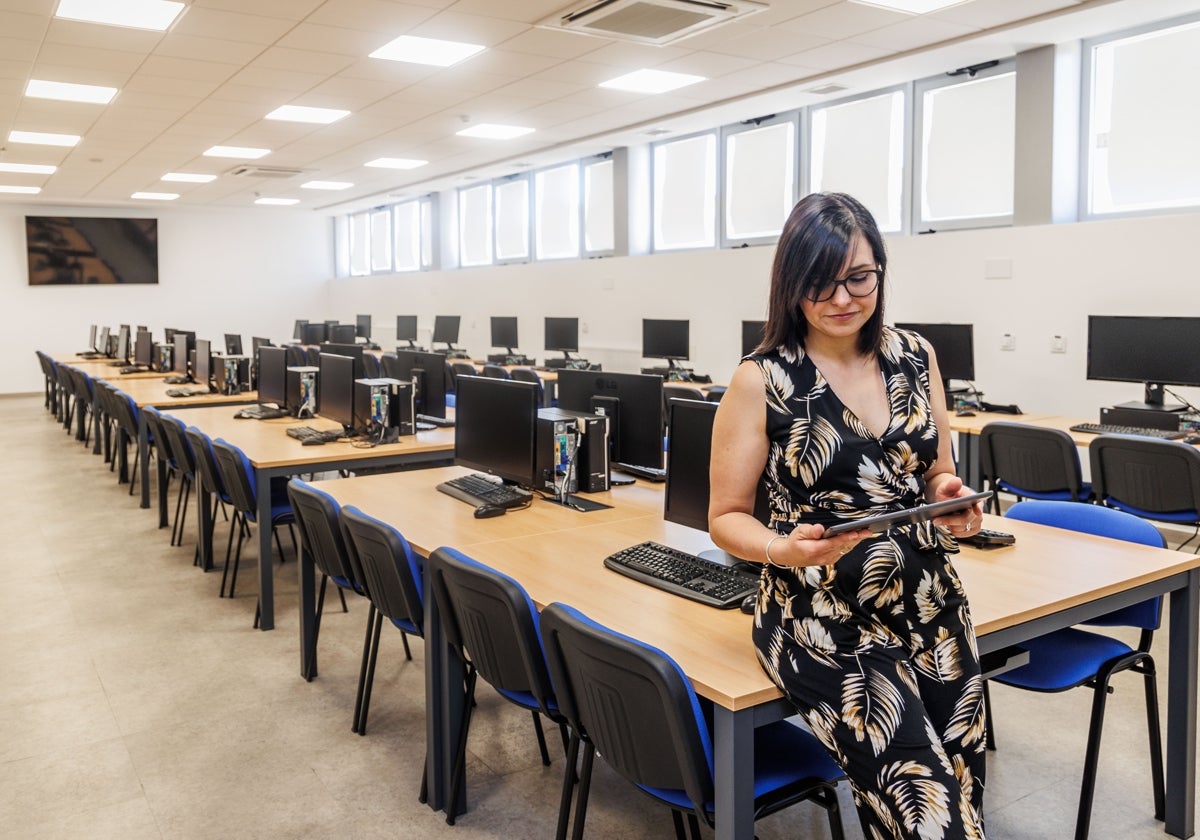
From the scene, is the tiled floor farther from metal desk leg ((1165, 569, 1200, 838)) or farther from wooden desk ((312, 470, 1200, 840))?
wooden desk ((312, 470, 1200, 840))

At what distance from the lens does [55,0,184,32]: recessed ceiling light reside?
4988 millimetres

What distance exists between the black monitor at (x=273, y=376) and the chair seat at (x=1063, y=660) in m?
4.48

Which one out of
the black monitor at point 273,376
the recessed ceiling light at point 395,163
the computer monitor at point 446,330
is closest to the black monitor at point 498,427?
the black monitor at point 273,376

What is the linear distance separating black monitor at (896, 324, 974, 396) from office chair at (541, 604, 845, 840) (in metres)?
4.39

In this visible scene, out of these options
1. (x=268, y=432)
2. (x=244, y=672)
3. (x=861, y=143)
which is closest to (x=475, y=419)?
(x=244, y=672)

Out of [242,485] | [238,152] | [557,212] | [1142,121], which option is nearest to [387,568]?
[242,485]

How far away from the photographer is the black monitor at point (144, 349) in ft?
31.3

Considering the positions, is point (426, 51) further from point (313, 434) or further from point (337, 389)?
point (313, 434)

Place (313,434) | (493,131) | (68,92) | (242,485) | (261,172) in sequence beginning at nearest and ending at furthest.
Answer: (242,485)
(313,434)
(68,92)
(493,131)
(261,172)

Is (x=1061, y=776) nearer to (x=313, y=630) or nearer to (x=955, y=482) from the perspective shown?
(x=955, y=482)

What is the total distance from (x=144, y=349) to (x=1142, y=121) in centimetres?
892

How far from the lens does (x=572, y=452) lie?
330cm

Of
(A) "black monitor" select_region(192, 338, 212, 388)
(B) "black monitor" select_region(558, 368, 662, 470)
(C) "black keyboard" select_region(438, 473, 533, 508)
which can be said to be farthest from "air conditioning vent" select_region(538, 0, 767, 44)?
(A) "black monitor" select_region(192, 338, 212, 388)

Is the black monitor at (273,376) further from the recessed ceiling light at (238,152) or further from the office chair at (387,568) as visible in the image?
the recessed ceiling light at (238,152)
